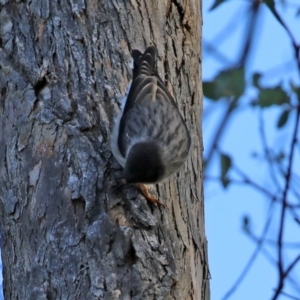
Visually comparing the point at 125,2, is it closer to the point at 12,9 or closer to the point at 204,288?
the point at 12,9

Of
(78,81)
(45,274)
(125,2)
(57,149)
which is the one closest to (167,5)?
(125,2)

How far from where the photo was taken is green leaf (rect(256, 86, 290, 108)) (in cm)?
371

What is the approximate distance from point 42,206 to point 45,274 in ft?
0.94

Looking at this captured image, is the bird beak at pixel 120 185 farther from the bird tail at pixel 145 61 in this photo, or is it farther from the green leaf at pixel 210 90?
the green leaf at pixel 210 90

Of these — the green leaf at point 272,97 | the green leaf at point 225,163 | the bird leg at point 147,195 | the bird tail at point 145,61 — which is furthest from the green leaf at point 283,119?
the bird leg at point 147,195

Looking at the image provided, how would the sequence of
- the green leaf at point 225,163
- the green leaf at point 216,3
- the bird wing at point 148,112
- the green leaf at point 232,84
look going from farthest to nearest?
the green leaf at point 225,163
the green leaf at point 216,3
the green leaf at point 232,84
the bird wing at point 148,112

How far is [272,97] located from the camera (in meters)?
3.75

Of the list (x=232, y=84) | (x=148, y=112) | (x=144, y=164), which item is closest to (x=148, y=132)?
(x=148, y=112)

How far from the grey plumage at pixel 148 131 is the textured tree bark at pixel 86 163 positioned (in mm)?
49

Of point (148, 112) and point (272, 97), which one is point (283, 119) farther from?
point (148, 112)

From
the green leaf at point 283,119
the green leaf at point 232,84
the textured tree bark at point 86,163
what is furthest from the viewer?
the green leaf at point 283,119

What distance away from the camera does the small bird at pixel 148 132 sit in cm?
319

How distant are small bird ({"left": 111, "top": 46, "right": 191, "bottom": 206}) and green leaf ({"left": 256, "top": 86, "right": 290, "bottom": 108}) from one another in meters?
0.48

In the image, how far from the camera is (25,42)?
3.33 metres
